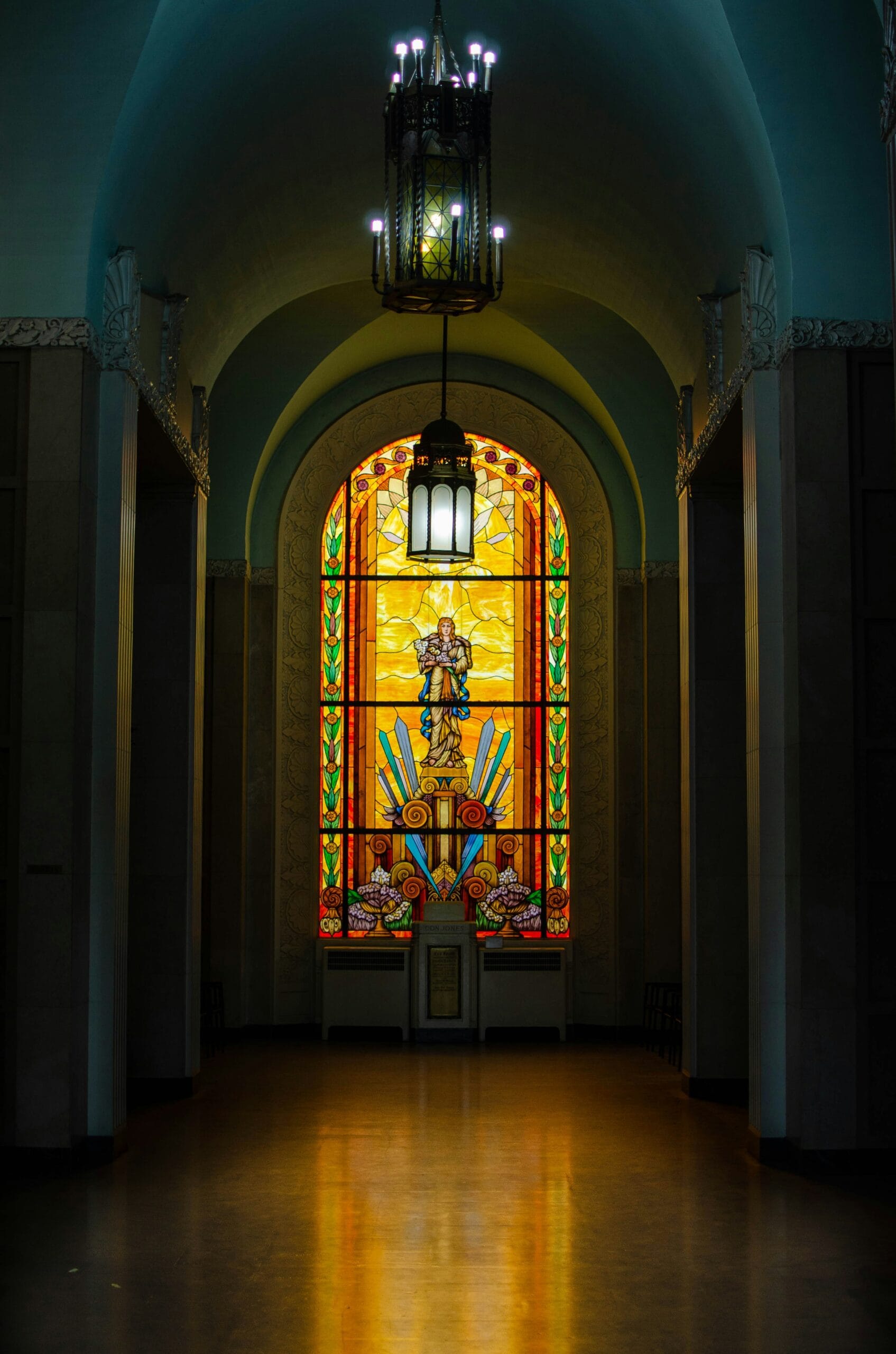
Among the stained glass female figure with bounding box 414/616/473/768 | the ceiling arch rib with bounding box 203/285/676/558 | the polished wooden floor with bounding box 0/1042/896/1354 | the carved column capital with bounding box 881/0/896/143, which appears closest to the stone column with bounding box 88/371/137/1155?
the polished wooden floor with bounding box 0/1042/896/1354

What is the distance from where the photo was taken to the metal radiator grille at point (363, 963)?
1388 centimetres

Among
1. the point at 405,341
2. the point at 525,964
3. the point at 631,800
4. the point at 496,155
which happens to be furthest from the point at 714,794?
the point at 405,341

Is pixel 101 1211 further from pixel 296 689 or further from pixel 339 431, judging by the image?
pixel 339 431

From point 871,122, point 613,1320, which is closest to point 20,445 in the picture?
point 871,122

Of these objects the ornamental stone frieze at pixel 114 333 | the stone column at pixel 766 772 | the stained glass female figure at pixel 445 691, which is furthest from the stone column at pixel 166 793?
the stained glass female figure at pixel 445 691

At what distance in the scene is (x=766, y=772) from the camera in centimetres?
823

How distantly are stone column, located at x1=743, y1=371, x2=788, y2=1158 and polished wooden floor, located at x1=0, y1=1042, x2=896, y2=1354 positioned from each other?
0.50m

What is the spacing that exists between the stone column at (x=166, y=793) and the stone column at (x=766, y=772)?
3.99m

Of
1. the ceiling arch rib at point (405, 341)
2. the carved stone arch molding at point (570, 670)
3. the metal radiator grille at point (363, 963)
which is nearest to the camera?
the ceiling arch rib at point (405, 341)

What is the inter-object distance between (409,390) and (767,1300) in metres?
11.0

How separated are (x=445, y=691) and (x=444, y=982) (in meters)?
2.80

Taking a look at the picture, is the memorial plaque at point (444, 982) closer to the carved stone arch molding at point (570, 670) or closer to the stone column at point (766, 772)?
the carved stone arch molding at point (570, 670)

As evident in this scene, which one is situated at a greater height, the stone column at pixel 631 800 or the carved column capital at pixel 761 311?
the carved column capital at pixel 761 311

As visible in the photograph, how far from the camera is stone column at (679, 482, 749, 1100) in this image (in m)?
10.3
